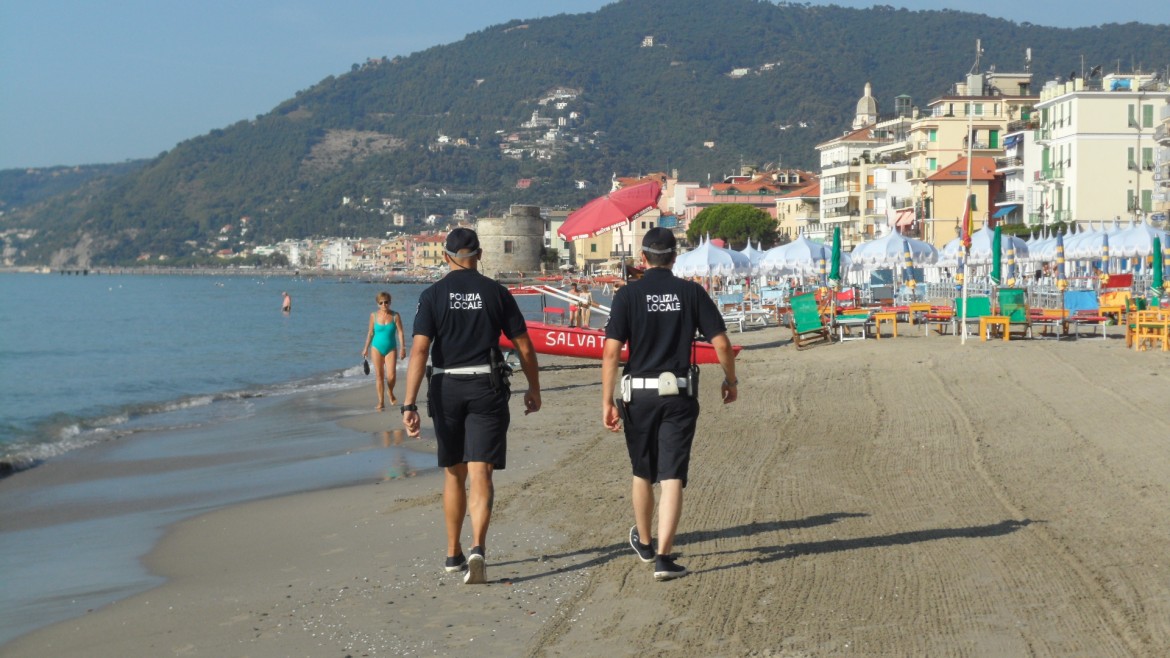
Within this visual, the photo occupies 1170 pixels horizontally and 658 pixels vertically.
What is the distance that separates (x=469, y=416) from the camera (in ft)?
20.7

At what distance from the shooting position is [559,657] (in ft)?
16.9

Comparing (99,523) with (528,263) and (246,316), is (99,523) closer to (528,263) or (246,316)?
(246,316)

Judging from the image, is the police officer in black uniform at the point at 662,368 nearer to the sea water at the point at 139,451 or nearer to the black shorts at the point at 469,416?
the black shorts at the point at 469,416

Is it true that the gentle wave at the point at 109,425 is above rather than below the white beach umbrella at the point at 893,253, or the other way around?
below

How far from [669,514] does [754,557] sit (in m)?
0.67

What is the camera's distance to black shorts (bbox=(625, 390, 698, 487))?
6.12 meters

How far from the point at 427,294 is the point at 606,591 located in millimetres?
1634

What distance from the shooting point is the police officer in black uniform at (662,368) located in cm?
613

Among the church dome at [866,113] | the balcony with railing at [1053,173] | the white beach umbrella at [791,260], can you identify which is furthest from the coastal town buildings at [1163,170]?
the church dome at [866,113]

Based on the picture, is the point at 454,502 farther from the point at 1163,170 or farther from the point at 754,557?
the point at 1163,170

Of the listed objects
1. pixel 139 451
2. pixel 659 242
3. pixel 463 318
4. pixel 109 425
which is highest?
pixel 659 242

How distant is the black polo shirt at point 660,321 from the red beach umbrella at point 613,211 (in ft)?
48.3

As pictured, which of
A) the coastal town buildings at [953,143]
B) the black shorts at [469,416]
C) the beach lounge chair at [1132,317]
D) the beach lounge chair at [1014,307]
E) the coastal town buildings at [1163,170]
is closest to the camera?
the black shorts at [469,416]

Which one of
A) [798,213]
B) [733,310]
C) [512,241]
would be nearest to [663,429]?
[733,310]
